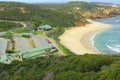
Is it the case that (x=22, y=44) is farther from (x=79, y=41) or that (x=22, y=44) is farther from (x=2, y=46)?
(x=79, y=41)

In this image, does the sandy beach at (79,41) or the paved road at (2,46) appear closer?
the paved road at (2,46)

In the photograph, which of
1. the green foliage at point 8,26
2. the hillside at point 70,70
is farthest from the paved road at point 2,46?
the green foliage at point 8,26

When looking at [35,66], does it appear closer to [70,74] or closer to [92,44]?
[70,74]

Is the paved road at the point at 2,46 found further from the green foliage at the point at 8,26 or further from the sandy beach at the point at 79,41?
the green foliage at the point at 8,26

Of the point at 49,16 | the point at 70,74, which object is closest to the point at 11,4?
the point at 49,16

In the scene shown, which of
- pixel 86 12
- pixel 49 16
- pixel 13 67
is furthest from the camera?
pixel 86 12

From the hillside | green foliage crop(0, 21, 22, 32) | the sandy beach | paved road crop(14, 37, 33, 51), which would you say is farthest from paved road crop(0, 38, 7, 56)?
green foliage crop(0, 21, 22, 32)
